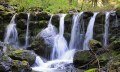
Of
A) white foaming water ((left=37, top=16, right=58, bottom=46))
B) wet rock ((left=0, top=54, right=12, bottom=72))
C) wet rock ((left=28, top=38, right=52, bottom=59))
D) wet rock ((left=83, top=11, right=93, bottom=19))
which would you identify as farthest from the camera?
wet rock ((left=83, top=11, right=93, bottom=19))

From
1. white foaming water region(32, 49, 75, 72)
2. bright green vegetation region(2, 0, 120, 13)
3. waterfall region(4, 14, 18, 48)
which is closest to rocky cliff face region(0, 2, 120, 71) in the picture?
waterfall region(4, 14, 18, 48)

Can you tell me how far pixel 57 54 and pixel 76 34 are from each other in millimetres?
2068

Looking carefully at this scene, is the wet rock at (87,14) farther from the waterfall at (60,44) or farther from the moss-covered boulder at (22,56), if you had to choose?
the moss-covered boulder at (22,56)

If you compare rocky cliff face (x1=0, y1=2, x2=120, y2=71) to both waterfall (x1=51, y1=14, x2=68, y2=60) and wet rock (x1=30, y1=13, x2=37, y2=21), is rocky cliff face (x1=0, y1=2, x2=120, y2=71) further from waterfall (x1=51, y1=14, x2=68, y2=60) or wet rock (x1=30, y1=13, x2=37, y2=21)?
waterfall (x1=51, y1=14, x2=68, y2=60)

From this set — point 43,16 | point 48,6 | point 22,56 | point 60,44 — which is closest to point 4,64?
point 22,56

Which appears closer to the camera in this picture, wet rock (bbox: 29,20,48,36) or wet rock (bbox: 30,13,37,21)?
wet rock (bbox: 29,20,48,36)

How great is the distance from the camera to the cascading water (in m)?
14.1

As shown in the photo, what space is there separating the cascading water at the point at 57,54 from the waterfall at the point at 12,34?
177 cm

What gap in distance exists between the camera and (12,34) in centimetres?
1953

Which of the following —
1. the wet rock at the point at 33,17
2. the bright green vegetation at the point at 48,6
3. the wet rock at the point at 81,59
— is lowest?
the wet rock at the point at 81,59

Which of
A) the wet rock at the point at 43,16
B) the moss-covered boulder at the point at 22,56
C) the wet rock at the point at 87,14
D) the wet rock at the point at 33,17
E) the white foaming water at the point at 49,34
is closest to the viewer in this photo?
the moss-covered boulder at the point at 22,56

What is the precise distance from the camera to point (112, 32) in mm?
17391

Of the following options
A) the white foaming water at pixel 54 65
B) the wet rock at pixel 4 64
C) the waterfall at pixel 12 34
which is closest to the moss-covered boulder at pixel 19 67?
the wet rock at pixel 4 64

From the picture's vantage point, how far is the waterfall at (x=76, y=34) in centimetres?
1791
